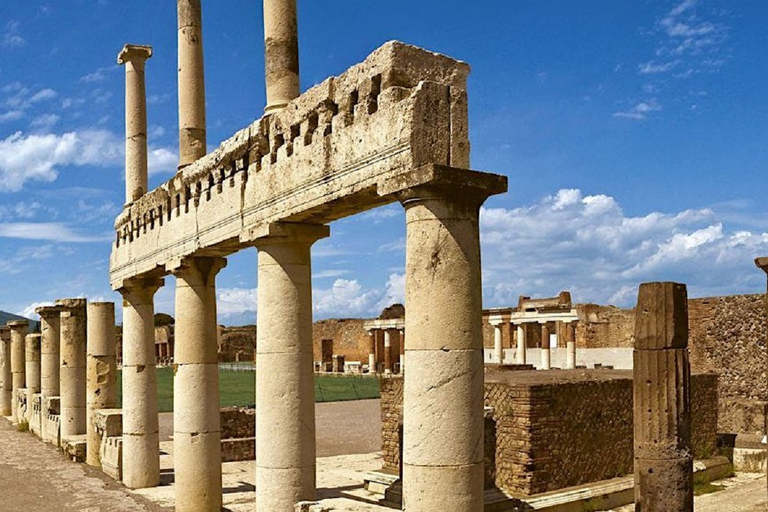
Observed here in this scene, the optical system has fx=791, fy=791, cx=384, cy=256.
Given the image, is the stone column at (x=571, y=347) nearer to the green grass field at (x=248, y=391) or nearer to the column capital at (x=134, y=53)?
the green grass field at (x=248, y=391)

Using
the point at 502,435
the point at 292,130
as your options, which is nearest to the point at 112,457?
the point at 502,435

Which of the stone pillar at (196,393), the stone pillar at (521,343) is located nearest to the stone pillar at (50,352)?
the stone pillar at (196,393)

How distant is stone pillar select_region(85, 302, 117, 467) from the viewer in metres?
16.3

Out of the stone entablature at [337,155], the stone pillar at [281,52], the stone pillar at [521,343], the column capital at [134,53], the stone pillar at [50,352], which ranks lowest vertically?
the stone pillar at [521,343]

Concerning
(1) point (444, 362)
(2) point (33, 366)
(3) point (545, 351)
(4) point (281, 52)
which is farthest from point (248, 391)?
(1) point (444, 362)

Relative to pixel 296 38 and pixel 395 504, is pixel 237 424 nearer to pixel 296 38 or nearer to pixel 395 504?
pixel 395 504

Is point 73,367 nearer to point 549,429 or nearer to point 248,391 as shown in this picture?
point 549,429

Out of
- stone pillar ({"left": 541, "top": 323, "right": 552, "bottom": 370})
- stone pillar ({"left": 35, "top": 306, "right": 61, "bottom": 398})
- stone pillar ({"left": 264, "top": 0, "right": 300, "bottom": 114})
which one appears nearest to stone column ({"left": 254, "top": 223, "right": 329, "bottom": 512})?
stone pillar ({"left": 264, "top": 0, "right": 300, "bottom": 114})

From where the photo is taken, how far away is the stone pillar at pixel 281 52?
873 cm

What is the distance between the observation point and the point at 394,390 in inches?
534

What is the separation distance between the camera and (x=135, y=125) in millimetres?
13930

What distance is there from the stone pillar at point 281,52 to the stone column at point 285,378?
4.99 ft

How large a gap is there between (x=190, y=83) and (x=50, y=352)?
12.7 meters

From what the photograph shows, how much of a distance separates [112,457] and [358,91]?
10.2 meters
